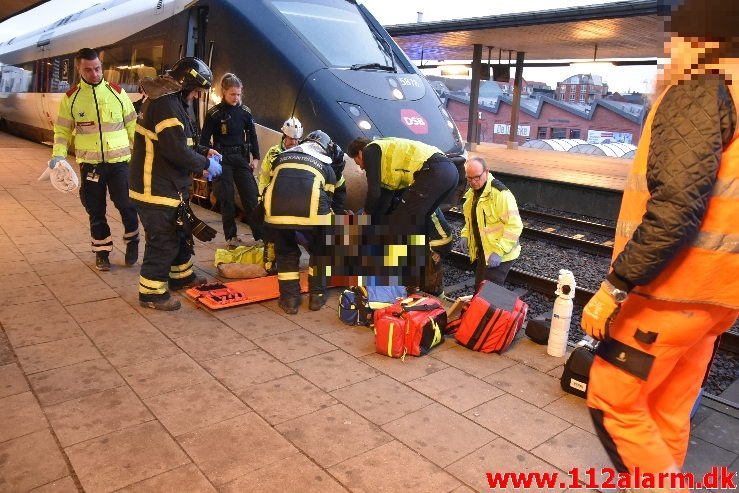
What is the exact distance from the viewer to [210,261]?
6457mm

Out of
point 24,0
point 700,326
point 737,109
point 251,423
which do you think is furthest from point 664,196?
point 24,0

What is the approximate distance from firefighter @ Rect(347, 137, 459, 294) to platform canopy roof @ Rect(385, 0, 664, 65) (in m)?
8.84

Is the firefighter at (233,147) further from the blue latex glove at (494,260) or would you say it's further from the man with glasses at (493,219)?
the blue latex glove at (494,260)

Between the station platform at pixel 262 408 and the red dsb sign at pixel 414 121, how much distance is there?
2.90 m

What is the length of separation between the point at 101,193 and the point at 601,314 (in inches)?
200

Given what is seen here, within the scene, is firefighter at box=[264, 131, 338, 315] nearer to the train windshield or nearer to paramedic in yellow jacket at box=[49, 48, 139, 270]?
paramedic in yellow jacket at box=[49, 48, 139, 270]

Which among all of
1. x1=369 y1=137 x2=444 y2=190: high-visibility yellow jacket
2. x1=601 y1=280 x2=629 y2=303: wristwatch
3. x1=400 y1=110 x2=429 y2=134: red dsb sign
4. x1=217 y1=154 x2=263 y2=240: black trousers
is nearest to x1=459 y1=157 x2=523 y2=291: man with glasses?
x1=369 y1=137 x2=444 y2=190: high-visibility yellow jacket

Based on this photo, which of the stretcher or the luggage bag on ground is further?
the stretcher

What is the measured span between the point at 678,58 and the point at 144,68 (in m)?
9.07

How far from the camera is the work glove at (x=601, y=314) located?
6.97 feet

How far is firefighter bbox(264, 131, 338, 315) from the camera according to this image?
4.74 metres

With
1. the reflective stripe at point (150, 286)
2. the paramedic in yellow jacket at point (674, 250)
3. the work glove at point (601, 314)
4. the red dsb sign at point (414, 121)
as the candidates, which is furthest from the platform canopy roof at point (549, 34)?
the work glove at point (601, 314)

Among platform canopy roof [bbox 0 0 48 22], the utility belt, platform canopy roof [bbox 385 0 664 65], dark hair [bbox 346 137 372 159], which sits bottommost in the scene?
the utility belt

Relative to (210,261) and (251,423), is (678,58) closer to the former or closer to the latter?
(251,423)
